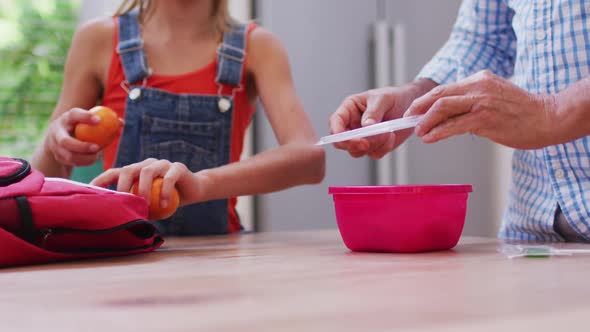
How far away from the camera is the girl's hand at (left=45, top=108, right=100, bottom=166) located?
3.10 ft

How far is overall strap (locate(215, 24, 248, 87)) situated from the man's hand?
0.66 meters

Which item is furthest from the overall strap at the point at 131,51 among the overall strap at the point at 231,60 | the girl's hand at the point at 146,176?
the girl's hand at the point at 146,176

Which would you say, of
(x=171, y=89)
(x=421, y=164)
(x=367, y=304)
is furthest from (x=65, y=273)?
(x=421, y=164)

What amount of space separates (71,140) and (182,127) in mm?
375

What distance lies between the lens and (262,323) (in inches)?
13.4

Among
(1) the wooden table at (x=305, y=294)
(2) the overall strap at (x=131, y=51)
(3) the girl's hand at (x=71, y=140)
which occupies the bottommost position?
(1) the wooden table at (x=305, y=294)

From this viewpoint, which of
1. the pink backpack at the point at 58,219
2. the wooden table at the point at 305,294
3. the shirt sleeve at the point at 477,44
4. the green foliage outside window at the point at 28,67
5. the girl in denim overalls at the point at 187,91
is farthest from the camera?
the green foliage outside window at the point at 28,67

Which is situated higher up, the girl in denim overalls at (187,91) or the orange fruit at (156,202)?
the girl in denim overalls at (187,91)

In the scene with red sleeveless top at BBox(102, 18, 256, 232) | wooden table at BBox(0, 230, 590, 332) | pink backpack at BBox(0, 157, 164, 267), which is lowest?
wooden table at BBox(0, 230, 590, 332)

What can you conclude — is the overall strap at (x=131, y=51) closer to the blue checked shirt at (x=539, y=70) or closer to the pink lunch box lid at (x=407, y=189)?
the blue checked shirt at (x=539, y=70)

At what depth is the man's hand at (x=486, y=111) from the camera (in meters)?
0.73

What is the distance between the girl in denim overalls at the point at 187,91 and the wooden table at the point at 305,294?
0.61m

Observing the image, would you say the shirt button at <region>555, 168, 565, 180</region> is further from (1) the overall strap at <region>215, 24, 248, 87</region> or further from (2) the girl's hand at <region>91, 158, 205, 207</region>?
(1) the overall strap at <region>215, 24, 248, 87</region>

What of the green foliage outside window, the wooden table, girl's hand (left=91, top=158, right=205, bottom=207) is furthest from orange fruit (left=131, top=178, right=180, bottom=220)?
the green foliage outside window
